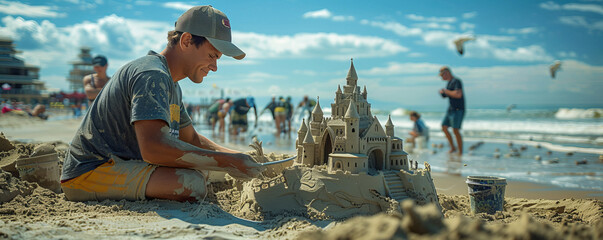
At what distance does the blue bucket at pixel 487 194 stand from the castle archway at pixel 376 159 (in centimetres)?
109

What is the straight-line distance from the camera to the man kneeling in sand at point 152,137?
289cm

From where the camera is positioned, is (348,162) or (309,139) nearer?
(348,162)

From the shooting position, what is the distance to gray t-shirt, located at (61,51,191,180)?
3.03 meters

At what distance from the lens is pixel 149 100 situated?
2869 mm

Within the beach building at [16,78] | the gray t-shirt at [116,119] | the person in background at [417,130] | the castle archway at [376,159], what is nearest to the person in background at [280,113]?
the person in background at [417,130]

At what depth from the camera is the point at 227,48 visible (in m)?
3.37

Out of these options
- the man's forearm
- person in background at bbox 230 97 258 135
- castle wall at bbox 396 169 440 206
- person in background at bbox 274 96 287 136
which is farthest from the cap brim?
person in background at bbox 274 96 287 136

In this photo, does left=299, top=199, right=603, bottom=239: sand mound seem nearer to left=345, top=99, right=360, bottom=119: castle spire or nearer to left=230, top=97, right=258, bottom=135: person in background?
left=345, top=99, right=360, bottom=119: castle spire

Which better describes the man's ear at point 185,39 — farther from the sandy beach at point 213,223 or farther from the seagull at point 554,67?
the seagull at point 554,67

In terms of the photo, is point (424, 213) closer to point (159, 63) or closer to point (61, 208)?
point (159, 63)

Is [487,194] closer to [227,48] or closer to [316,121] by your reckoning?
[316,121]

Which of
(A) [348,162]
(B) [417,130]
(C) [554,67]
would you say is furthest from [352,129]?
(C) [554,67]

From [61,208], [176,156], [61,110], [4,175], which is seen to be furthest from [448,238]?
[61,110]

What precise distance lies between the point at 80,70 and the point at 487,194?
68497 mm
